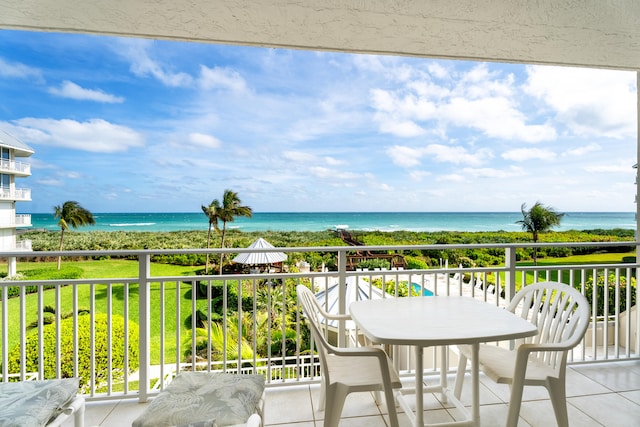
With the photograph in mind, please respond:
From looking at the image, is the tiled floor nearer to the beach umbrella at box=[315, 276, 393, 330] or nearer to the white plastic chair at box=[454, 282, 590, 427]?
the white plastic chair at box=[454, 282, 590, 427]

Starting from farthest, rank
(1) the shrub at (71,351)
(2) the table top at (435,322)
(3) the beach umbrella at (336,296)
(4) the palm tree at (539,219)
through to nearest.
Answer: (4) the palm tree at (539,219)
(1) the shrub at (71,351)
(3) the beach umbrella at (336,296)
(2) the table top at (435,322)

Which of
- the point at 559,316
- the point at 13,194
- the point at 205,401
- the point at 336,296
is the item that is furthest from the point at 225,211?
the point at 559,316

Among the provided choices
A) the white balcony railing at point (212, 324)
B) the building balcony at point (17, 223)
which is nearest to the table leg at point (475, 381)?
the white balcony railing at point (212, 324)

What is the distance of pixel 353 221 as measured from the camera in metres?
21.2

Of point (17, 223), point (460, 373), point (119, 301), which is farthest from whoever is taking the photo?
point (119, 301)

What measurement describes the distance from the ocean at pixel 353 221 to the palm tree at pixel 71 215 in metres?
0.32

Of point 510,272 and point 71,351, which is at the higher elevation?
point 510,272

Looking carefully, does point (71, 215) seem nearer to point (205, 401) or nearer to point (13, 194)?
point (13, 194)

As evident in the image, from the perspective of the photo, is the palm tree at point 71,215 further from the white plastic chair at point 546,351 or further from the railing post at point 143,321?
the white plastic chair at point 546,351

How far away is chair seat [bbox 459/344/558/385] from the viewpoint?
1.65m

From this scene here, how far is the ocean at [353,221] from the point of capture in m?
18.0

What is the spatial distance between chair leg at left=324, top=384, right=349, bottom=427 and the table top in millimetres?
301

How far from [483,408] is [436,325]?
38.5 inches

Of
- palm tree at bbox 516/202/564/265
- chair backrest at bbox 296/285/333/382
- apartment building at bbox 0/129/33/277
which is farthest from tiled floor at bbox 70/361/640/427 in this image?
palm tree at bbox 516/202/564/265
